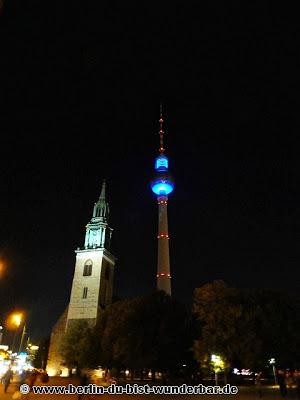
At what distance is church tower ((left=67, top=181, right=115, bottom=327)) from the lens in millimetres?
71250

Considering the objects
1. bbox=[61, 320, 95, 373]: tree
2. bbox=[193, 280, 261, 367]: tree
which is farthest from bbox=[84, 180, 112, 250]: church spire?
bbox=[193, 280, 261, 367]: tree

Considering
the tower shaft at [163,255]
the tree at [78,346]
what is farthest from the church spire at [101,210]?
the tree at [78,346]

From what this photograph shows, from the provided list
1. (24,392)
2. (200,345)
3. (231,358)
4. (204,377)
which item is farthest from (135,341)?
(24,392)

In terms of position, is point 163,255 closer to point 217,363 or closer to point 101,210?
point 101,210

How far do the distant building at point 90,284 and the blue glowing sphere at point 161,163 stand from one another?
116 feet

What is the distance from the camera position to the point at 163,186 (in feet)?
354

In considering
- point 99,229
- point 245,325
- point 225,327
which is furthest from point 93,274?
point 245,325

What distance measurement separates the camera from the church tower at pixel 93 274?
71250 mm

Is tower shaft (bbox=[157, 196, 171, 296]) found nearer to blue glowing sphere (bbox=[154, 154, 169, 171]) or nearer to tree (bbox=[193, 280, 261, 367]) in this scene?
blue glowing sphere (bbox=[154, 154, 169, 171])

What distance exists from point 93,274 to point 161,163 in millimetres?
49891

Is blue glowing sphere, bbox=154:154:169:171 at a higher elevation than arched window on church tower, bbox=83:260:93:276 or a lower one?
higher

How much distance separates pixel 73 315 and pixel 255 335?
42764mm

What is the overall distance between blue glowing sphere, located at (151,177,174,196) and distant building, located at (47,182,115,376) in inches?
1138

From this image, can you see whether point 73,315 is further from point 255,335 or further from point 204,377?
point 255,335
